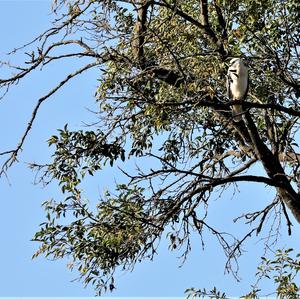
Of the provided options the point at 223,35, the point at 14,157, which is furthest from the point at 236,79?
the point at 14,157

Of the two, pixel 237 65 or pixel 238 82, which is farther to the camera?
pixel 238 82

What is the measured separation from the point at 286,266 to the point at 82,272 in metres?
2.21

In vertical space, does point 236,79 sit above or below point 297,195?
above

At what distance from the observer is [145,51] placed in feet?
26.2

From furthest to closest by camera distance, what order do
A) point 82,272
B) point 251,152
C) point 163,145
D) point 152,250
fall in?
point 163,145 < point 251,152 < point 82,272 < point 152,250

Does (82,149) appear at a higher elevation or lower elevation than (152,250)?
higher

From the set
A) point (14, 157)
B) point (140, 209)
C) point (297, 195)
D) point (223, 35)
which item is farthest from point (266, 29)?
point (14, 157)

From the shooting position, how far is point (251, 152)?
27.3 feet

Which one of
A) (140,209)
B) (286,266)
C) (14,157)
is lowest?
(286,266)

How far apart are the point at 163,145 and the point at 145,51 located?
177cm

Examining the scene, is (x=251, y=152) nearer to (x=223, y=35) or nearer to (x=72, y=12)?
(x=223, y=35)

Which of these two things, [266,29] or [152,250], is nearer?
[152,250]

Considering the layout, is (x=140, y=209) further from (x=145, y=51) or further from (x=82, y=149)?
(x=145, y=51)

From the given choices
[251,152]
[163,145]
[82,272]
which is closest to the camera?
[82,272]
